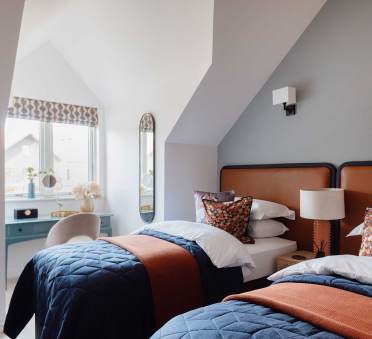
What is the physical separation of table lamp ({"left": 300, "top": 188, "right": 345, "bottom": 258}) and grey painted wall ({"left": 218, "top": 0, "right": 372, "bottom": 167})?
42cm

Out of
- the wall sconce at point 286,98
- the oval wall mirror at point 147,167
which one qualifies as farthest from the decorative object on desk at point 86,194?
the wall sconce at point 286,98

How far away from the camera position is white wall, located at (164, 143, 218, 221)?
10.8 ft

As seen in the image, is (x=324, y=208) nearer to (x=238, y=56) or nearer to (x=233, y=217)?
(x=233, y=217)

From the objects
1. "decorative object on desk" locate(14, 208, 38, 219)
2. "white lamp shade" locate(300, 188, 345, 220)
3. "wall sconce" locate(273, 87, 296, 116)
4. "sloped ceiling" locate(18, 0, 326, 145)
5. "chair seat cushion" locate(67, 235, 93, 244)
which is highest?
"sloped ceiling" locate(18, 0, 326, 145)

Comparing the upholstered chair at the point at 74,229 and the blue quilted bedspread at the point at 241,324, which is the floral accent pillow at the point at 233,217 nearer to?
the upholstered chair at the point at 74,229

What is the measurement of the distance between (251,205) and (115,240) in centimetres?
116

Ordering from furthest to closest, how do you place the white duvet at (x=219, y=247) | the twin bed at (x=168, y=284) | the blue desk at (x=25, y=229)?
1. the blue desk at (x=25, y=229)
2. the white duvet at (x=219, y=247)
3. the twin bed at (x=168, y=284)

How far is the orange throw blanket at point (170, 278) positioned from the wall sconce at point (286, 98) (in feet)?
5.33

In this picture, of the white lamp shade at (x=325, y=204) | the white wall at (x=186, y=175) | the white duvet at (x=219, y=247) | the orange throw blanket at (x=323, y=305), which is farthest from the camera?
the white wall at (x=186, y=175)

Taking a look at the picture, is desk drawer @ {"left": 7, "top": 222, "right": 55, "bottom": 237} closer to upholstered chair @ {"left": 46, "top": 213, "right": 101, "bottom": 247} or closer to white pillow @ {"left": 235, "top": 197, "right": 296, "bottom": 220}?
upholstered chair @ {"left": 46, "top": 213, "right": 101, "bottom": 247}

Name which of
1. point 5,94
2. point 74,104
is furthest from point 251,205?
point 74,104

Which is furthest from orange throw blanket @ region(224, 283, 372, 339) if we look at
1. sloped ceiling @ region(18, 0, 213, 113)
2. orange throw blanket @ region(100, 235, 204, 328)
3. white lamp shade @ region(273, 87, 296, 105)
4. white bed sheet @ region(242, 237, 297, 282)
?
sloped ceiling @ region(18, 0, 213, 113)

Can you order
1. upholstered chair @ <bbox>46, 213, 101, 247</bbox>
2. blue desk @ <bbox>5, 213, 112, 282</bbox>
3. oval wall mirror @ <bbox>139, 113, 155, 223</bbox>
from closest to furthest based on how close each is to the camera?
upholstered chair @ <bbox>46, 213, 101, 247</bbox> < blue desk @ <bbox>5, 213, 112, 282</bbox> < oval wall mirror @ <bbox>139, 113, 155, 223</bbox>

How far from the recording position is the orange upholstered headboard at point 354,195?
7.46ft
